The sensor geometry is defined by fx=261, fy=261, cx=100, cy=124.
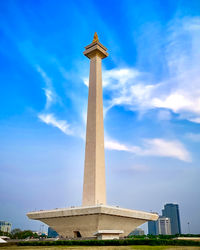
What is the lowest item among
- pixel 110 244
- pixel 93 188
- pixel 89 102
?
pixel 110 244

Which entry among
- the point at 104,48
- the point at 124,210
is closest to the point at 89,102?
the point at 104,48

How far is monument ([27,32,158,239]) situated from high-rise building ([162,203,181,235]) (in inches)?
→ 3214

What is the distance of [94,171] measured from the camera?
81.6 ft

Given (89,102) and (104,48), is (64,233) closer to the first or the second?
(89,102)

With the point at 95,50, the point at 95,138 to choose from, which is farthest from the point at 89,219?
the point at 95,50

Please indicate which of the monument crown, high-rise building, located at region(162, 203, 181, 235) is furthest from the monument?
high-rise building, located at region(162, 203, 181, 235)

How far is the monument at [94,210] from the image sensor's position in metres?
21.4

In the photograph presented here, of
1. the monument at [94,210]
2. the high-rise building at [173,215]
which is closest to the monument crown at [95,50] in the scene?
the monument at [94,210]

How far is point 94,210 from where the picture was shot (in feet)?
67.3

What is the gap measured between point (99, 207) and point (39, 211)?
8072 millimetres

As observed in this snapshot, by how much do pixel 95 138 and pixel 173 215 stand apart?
3475 inches

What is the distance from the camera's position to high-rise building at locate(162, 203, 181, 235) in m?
100

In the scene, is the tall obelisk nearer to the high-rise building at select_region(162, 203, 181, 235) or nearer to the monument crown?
the monument crown

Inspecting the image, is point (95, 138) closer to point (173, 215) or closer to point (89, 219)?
point (89, 219)
